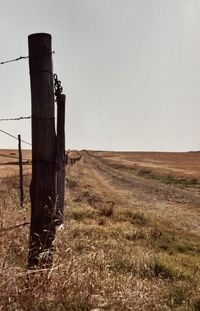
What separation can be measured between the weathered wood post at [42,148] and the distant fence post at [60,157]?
4.7 inches

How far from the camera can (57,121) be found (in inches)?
233

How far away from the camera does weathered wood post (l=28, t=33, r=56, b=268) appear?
212 inches

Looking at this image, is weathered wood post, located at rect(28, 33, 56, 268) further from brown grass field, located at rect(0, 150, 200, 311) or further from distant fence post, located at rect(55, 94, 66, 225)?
brown grass field, located at rect(0, 150, 200, 311)

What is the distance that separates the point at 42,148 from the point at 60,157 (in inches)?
9.5

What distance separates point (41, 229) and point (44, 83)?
1.53m

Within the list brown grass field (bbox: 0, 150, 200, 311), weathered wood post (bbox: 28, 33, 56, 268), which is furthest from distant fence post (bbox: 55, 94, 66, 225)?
brown grass field (bbox: 0, 150, 200, 311)

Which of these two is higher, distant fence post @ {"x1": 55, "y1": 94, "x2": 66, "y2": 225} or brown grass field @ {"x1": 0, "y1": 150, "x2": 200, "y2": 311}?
distant fence post @ {"x1": 55, "y1": 94, "x2": 66, "y2": 225}

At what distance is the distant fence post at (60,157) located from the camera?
555cm

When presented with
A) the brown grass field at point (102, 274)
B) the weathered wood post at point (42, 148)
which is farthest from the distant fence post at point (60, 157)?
the brown grass field at point (102, 274)

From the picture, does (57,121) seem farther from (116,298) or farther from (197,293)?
(197,293)

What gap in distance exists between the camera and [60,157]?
218 inches

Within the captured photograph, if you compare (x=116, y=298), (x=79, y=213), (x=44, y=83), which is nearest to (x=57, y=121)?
(x=44, y=83)

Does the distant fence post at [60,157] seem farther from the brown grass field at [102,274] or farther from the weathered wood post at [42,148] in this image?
the brown grass field at [102,274]

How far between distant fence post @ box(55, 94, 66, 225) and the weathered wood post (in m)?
0.12
